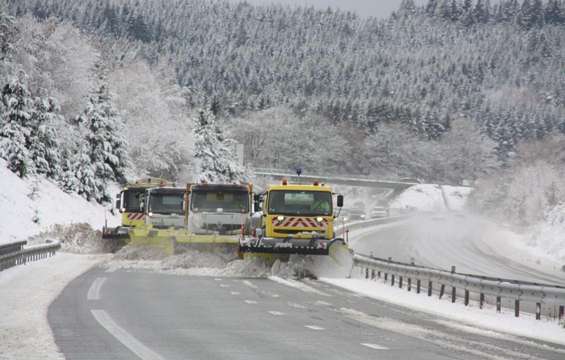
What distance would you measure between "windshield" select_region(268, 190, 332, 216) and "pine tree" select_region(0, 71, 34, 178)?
99.2 ft

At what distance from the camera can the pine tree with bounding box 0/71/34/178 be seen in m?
53.8

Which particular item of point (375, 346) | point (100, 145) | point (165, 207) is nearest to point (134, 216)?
point (165, 207)

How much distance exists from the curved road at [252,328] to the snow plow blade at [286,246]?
479 cm

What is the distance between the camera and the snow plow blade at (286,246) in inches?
1023

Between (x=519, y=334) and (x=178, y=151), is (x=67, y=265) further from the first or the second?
(x=178, y=151)

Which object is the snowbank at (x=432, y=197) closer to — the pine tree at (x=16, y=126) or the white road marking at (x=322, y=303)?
the pine tree at (x=16, y=126)

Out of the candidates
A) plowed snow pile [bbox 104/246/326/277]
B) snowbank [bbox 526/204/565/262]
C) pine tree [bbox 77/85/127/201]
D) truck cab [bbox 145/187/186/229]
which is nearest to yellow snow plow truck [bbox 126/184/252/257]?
plowed snow pile [bbox 104/246/326/277]

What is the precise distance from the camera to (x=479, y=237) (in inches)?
2859

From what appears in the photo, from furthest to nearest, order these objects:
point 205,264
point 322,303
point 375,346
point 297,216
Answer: point 205,264, point 297,216, point 322,303, point 375,346

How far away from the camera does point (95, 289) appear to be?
65.4ft

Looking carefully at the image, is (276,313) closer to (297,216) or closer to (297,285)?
(297,285)

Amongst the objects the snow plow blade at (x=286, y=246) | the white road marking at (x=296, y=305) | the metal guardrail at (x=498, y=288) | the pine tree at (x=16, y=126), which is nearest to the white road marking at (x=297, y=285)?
the snow plow blade at (x=286, y=246)

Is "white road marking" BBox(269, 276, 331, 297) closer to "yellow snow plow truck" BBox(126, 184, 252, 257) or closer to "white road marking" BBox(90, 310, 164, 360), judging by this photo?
"yellow snow plow truck" BBox(126, 184, 252, 257)

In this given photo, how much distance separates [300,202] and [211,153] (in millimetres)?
60667
